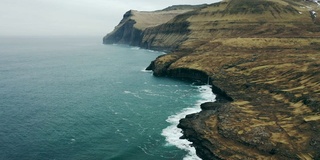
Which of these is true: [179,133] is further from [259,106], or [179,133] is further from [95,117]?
[95,117]

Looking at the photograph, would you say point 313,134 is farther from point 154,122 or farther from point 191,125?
point 154,122

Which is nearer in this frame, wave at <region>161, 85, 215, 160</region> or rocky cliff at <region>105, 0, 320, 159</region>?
rocky cliff at <region>105, 0, 320, 159</region>

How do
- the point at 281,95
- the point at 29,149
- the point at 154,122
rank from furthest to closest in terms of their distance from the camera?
the point at 281,95 < the point at 154,122 < the point at 29,149

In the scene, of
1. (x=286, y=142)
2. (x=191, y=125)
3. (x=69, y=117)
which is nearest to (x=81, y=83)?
(x=69, y=117)

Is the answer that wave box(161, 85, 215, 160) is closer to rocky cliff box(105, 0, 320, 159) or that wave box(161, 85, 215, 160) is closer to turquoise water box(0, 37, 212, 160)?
turquoise water box(0, 37, 212, 160)

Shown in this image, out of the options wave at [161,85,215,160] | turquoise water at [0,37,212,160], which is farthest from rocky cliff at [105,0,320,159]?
turquoise water at [0,37,212,160]

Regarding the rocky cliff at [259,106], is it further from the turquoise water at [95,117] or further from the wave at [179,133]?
the turquoise water at [95,117]

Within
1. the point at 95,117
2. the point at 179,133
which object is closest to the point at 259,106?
the point at 179,133

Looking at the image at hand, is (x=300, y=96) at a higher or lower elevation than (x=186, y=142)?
higher
